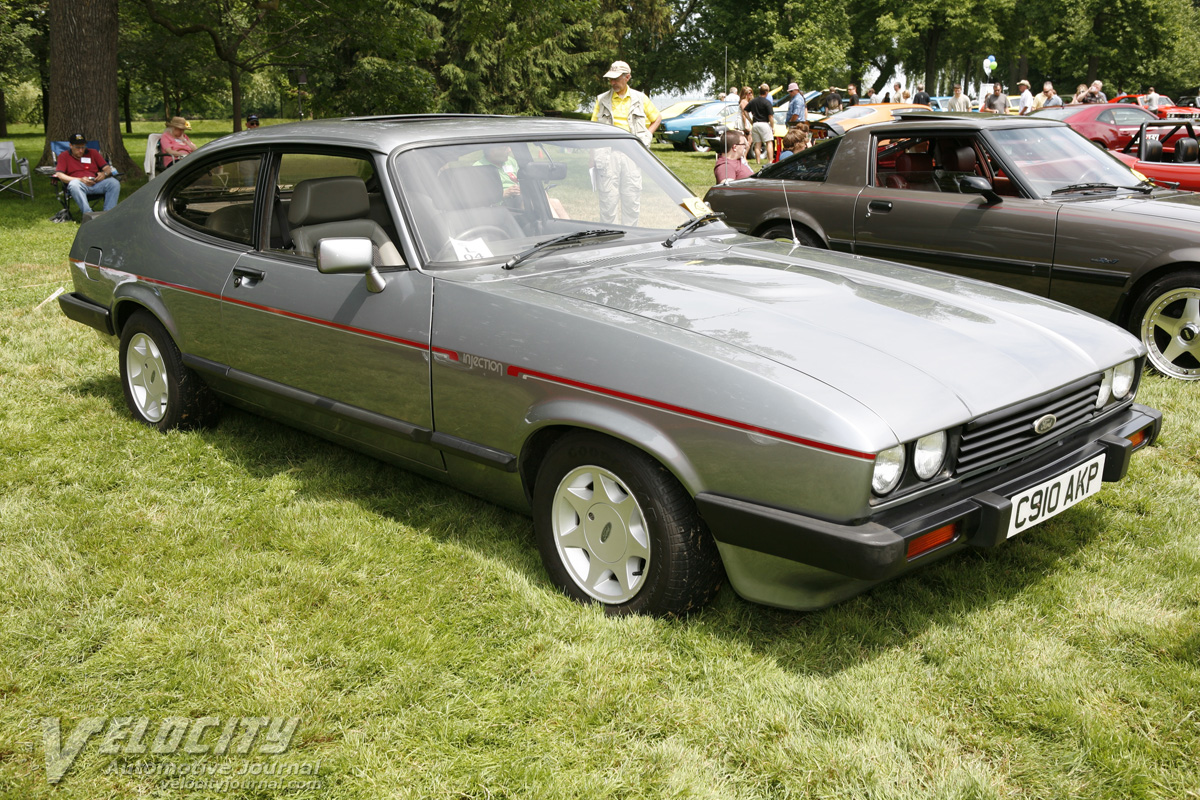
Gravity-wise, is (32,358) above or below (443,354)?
below

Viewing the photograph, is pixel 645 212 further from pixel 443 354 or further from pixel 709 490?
pixel 709 490

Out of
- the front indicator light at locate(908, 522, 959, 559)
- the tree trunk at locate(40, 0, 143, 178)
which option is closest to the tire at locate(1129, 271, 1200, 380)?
the front indicator light at locate(908, 522, 959, 559)

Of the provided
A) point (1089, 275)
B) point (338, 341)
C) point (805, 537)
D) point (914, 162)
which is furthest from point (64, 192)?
point (805, 537)

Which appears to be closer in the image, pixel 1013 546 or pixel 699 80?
pixel 1013 546

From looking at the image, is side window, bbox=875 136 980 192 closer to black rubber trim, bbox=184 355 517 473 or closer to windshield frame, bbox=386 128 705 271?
windshield frame, bbox=386 128 705 271

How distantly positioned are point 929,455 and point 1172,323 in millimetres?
3882

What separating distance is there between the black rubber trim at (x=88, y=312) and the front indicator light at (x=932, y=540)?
4.36 meters

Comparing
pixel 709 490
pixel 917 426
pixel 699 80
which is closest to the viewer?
pixel 917 426

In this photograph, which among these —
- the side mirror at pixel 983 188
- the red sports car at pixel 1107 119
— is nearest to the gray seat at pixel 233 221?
the side mirror at pixel 983 188

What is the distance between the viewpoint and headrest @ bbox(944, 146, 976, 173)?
6632 mm

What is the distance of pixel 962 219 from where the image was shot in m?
6.47

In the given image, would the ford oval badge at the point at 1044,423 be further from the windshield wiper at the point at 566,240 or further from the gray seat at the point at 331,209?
the gray seat at the point at 331,209

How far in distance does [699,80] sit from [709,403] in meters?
46.9

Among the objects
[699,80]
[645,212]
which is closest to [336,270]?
[645,212]
